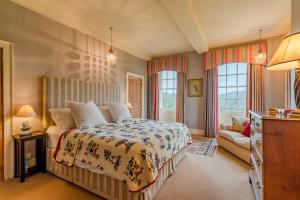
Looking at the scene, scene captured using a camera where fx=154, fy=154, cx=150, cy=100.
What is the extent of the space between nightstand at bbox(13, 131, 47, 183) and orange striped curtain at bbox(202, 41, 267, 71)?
467 centimetres

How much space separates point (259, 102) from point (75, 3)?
4879 millimetres

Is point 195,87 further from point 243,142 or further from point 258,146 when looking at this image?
point 258,146

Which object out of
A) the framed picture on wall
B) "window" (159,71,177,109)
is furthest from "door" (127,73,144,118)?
the framed picture on wall

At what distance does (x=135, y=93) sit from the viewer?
5.50 metres

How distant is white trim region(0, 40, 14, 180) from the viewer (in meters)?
2.30

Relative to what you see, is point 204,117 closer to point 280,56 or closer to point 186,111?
point 186,111

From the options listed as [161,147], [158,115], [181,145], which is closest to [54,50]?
[161,147]

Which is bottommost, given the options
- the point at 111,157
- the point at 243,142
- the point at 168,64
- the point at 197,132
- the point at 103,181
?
the point at 197,132

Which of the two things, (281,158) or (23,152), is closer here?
(281,158)

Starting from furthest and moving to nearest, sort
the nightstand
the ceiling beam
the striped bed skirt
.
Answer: the ceiling beam
the nightstand
the striped bed skirt

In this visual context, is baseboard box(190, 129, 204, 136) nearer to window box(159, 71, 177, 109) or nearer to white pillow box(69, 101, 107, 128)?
window box(159, 71, 177, 109)

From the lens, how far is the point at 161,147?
2.12m

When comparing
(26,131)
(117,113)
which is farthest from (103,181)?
(117,113)

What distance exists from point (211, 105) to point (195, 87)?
822mm
